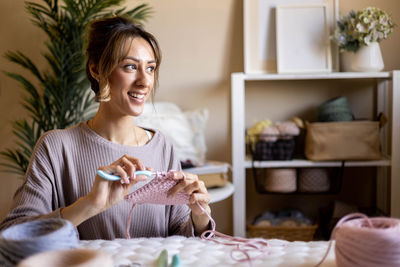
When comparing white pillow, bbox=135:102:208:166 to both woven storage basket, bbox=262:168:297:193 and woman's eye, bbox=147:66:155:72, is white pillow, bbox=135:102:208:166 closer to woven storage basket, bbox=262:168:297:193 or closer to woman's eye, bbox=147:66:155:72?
woven storage basket, bbox=262:168:297:193

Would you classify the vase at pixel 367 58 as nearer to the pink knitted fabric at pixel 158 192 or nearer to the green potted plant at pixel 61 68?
the green potted plant at pixel 61 68

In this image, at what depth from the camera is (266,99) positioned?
2.91 meters

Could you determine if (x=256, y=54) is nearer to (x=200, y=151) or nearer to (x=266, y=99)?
(x=266, y=99)

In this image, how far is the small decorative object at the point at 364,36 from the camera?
253 cm

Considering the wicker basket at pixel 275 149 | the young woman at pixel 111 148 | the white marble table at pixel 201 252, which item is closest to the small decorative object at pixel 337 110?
the wicker basket at pixel 275 149

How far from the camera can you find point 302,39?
107 inches

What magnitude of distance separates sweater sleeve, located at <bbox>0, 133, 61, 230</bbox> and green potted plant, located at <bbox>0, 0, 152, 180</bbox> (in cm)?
117

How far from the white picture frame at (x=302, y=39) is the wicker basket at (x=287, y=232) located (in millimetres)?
901

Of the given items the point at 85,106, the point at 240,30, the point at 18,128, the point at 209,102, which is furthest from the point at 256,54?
the point at 18,128

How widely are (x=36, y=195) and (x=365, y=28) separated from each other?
1978 mm

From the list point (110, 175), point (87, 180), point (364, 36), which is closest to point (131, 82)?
point (87, 180)

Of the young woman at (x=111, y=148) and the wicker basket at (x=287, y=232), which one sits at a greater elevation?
the young woman at (x=111, y=148)

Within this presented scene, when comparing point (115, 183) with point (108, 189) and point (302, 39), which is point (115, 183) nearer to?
point (108, 189)

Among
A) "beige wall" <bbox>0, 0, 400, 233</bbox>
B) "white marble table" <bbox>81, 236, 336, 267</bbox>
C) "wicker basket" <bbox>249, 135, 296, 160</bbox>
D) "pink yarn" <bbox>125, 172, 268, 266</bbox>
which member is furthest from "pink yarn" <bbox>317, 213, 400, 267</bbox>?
"beige wall" <bbox>0, 0, 400, 233</bbox>
